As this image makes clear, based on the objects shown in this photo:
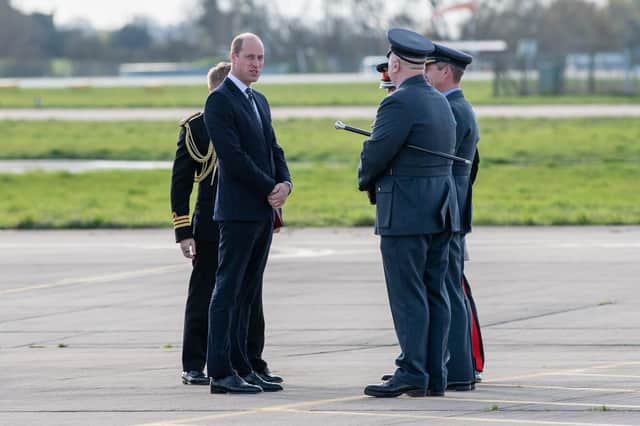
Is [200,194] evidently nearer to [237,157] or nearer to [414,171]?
[237,157]

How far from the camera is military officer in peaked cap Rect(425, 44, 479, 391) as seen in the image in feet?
26.7

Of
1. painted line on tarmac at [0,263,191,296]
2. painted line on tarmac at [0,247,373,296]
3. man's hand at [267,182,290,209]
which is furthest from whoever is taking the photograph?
painted line on tarmac at [0,247,373,296]

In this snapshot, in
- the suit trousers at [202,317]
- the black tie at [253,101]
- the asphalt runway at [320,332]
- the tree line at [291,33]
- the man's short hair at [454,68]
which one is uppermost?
the tree line at [291,33]

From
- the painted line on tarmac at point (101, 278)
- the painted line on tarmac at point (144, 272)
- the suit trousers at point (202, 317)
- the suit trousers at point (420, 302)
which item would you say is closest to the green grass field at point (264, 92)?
the painted line on tarmac at point (144, 272)

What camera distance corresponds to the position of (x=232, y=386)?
8023 millimetres

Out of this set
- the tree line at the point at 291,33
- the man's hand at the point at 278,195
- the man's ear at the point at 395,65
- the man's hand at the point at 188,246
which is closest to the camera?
the man's ear at the point at 395,65

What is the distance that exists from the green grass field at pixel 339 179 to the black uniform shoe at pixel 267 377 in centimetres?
1040

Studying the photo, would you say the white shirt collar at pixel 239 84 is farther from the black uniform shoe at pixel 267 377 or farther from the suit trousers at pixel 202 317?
the black uniform shoe at pixel 267 377

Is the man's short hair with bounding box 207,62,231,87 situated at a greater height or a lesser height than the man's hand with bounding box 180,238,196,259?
greater

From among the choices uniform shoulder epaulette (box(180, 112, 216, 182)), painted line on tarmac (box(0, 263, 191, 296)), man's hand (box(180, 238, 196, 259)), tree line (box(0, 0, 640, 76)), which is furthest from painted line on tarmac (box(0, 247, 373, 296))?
tree line (box(0, 0, 640, 76))

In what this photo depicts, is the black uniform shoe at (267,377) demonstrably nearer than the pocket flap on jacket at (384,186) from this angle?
No

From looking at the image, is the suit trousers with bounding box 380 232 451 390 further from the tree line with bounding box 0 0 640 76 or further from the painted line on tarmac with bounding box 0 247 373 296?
the tree line with bounding box 0 0 640 76

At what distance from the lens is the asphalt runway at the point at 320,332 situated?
24.3 feet

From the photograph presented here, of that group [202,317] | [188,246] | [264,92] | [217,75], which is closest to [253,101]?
[217,75]
